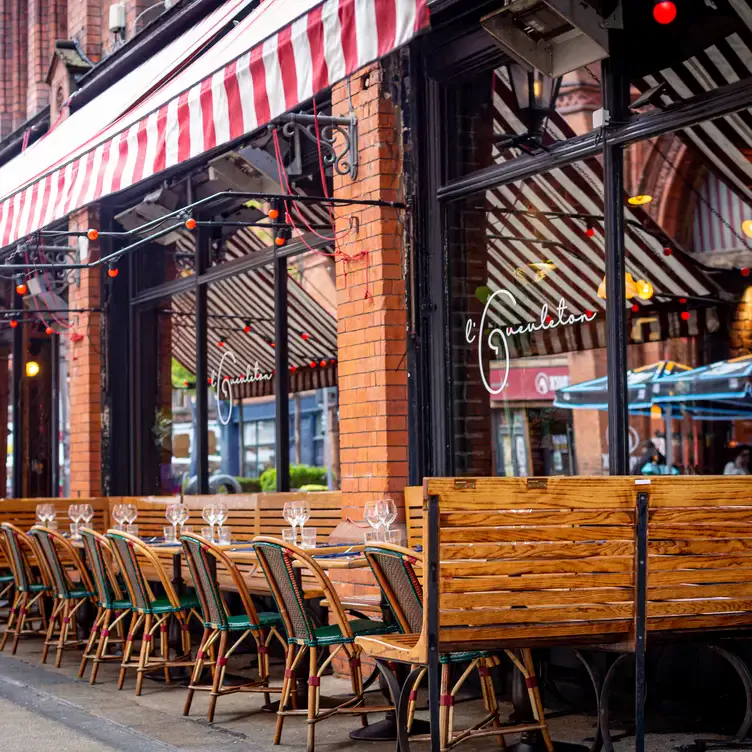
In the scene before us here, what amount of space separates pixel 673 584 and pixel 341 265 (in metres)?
3.64

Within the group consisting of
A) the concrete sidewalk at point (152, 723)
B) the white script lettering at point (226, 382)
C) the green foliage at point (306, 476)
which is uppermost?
the white script lettering at point (226, 382)

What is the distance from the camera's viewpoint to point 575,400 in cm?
686

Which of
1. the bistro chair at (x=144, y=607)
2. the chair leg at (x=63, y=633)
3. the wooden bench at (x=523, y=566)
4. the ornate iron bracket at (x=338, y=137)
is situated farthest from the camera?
the chair leg at (x=63, y=633)

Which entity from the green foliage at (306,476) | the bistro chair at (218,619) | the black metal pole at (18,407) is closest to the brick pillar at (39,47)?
the black metal pole at (18,407)

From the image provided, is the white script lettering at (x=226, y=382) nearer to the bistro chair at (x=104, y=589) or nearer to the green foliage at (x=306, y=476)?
the green foliage at (x=306, y=476)

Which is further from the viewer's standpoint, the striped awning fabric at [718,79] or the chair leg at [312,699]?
the striped awning fabric at [718,79]

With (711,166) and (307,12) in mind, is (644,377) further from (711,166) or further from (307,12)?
(307,12)

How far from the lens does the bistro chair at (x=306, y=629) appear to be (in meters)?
5.48

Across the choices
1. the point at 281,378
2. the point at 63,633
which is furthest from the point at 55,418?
the point at 63,633

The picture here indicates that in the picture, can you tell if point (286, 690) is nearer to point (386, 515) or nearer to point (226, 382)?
point (386, 515)

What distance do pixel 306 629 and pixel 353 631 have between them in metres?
0.25

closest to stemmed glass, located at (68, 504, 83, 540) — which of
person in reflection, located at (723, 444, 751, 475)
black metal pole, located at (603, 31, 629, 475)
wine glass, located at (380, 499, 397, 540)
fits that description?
wine glass, located at (380, 499, 397, 540)

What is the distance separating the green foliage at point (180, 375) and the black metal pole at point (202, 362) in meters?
0.32

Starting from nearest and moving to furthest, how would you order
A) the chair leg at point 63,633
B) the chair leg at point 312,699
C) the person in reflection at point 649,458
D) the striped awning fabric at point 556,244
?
1. the chair leg at point 312,699
2. the striped awning fabric at point 556,244
3. the person in reflection at point 649,458
4. the chair leg at point 63,633
